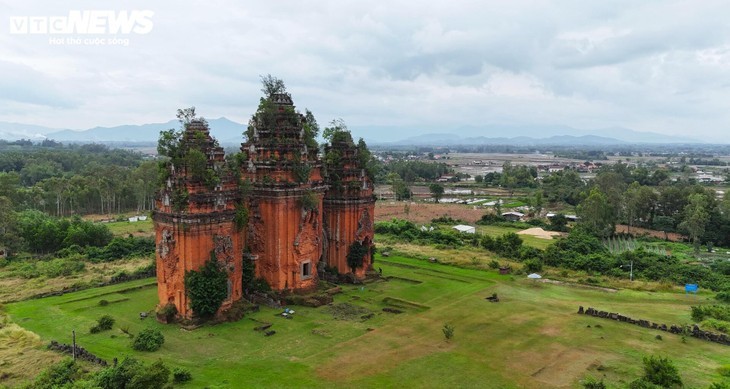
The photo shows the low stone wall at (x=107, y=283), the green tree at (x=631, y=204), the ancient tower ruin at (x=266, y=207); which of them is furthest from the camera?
the green tree at (x=631, y=204)

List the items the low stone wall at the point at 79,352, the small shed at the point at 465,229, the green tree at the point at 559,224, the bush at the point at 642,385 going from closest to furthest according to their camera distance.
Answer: the bush at the point at 642,385
the low stone wall at the point at 79,352
the small shed at the point at 465,229
the green tree at the point at 559,224

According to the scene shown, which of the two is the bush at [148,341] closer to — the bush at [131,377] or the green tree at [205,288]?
the green tree at [205,288]

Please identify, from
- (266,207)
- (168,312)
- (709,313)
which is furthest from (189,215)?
(709,313)

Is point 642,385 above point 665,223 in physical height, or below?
below

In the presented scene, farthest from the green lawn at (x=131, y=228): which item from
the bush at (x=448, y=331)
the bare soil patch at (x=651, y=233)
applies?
the bare soil patch at (x=651, y=233)

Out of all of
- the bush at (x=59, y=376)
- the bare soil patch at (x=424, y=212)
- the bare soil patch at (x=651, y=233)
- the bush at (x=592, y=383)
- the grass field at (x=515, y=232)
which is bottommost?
the bare soil patch at (x=651, y=233)

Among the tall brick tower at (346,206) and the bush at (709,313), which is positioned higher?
the tall brick tower at (346,206)

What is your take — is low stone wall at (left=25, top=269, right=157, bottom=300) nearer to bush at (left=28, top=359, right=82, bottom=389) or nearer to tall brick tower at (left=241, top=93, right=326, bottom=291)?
tall brick tower at (left=241, top=93, right=326, bottom=291)

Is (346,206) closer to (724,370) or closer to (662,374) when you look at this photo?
(662,374)
